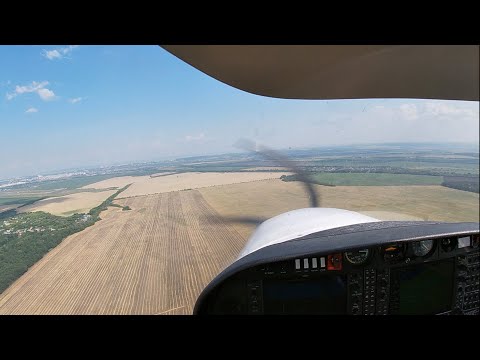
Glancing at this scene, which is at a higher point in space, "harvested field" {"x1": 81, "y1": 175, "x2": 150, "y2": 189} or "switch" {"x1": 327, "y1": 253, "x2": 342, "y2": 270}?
"harvested field" {"x1": 81, "y1": 175, "x2": 150, "y2": 189}

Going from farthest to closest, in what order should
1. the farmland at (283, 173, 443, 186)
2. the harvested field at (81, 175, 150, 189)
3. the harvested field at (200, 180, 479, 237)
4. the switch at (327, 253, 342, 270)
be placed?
the farmland at (283, 173, 443, 186)
the harvested field at (200, 180, 479, 237)
the harvested field at (81, 175, 150, 189)
the switch at (327, 253, 342, 270)

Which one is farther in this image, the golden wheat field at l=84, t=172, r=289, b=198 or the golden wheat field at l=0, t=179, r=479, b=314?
the golden wheat field at l=84, t=172, r=289, b=198

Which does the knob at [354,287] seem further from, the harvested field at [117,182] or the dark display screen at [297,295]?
the harvested field at [117,182]

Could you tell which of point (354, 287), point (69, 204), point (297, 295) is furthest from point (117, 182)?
point (354, 287)

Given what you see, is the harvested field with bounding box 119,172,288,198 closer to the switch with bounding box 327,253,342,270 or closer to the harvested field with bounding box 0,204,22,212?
the harvested field with bounding box 0,204,22,212

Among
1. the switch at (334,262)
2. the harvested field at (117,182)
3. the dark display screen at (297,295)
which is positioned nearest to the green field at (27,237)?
the harvested field at (117,182)

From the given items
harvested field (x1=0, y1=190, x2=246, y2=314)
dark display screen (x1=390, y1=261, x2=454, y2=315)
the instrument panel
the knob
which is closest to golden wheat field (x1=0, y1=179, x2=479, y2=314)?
harvested field (x1=0, y1=190, x2=246, y2=314)
